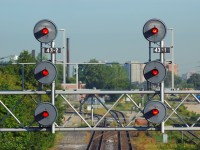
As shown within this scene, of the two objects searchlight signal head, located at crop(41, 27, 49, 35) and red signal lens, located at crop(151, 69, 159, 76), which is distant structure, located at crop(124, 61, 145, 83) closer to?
red signal lens, located at crop(151, 69, 159, 76)

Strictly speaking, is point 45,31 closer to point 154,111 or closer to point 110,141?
point 154,111

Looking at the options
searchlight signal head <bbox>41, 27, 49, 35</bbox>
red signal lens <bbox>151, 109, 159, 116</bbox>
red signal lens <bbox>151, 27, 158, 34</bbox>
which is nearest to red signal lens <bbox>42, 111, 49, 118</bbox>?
searchlight signal head <bbox>41, 27, 49, 35</bbox>

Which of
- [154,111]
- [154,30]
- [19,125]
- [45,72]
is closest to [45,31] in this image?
[45,72]

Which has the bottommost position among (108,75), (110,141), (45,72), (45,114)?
(110,141)

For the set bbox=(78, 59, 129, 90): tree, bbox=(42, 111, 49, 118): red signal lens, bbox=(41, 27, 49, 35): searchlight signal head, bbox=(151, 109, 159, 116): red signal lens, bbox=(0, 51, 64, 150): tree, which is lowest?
bbox=(0, 51, 64, 150): tree

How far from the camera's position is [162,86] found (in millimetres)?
15055

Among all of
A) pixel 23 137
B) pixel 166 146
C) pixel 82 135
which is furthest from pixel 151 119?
pixel 82 135

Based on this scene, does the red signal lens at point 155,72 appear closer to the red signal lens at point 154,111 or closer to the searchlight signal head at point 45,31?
the red signal lens at point 154,111

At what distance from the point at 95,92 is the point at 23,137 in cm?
1747

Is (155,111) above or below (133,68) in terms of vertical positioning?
below

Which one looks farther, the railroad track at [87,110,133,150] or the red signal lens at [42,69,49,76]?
the railroad track at [87,110,133,150]

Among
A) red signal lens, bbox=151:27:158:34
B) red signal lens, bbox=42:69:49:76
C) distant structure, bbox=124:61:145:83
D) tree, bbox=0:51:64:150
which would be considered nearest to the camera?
red signal lens, bbox=42:69:49:76

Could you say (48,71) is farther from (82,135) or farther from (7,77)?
(82,135)

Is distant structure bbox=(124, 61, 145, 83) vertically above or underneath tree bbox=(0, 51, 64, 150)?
above
